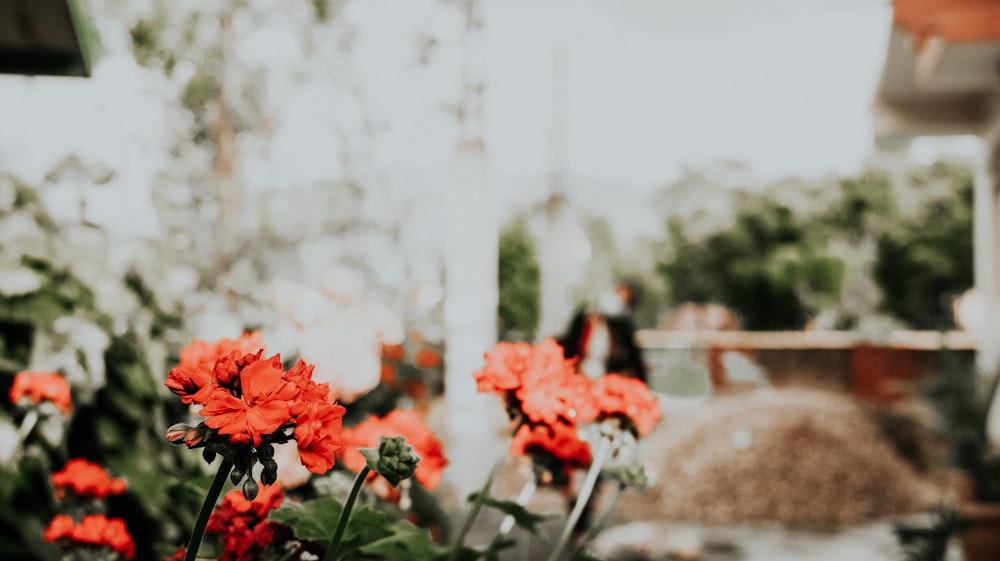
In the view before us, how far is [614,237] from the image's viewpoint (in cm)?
5291

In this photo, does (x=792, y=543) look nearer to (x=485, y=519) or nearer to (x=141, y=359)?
(x=485, y=519)

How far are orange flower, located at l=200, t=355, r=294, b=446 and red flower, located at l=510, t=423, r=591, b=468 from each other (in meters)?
0.78

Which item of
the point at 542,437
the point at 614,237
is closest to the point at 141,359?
the point at 542,437

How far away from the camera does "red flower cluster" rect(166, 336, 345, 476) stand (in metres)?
0.83

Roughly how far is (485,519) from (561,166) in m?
3.60

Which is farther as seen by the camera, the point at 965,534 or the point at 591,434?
the point at 965,534

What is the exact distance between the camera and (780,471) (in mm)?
9164

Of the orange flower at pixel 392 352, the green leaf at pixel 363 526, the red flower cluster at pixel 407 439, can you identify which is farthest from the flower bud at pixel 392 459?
the orange flower at pixel 392 352

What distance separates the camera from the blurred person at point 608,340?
567 cm

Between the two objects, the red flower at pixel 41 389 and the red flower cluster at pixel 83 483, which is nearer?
the red flower cluster at pixel 83 483

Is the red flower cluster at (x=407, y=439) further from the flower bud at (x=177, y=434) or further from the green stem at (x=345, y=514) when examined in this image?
the flower bud at (x=177, y=434)

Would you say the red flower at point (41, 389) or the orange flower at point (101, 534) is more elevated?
the red flower at point (41, 389)

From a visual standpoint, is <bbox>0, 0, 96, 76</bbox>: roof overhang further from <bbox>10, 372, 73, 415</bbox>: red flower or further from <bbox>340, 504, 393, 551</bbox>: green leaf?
<bbox>340, 504, 393, 551</bbox>: green leaf

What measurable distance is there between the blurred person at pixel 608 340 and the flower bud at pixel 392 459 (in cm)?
466
